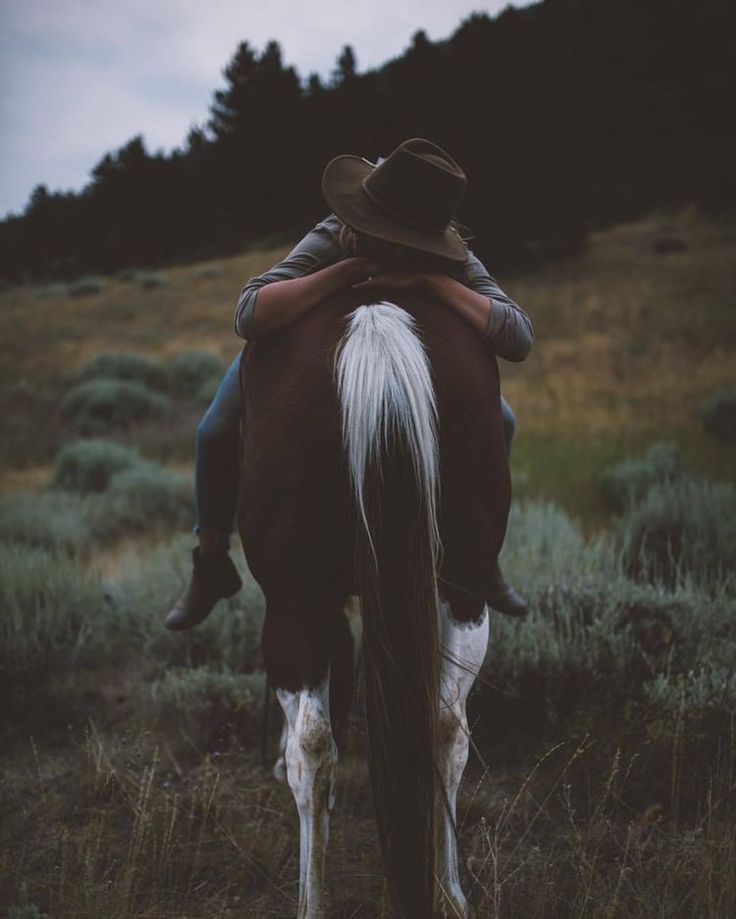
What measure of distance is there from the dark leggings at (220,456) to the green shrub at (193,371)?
10828mm

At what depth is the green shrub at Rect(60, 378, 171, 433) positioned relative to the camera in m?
10.9

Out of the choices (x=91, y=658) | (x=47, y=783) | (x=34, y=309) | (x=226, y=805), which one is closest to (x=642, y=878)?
(x=226, y=805)

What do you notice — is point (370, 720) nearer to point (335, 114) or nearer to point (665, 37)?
point (335, 114)

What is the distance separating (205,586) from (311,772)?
1070 millimetres

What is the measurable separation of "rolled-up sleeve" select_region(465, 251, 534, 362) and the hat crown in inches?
8.1

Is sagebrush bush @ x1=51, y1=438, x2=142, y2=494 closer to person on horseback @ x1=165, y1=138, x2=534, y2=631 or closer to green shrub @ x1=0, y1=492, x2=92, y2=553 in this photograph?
green shrub @ x1=0, y1=492, x2=92, y2=553

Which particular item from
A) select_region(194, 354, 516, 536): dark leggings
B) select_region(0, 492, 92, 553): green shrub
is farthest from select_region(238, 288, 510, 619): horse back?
select_region(0, 492, 92, 553): green shrub

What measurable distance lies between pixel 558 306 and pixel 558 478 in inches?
376

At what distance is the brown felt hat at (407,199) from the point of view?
58.2 inches

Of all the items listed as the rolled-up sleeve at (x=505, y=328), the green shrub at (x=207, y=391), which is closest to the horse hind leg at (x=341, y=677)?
the rolled-up sleeve at (x=505, y=328)

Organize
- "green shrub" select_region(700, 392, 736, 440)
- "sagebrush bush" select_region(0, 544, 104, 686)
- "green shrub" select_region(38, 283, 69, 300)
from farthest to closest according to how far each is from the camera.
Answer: "green shrub" select_region(38, 283, 69, 300), "green shrub" select_region(700, 392, 736, 440), "sagebrush bush" select_region(0, 544, 104, 686)

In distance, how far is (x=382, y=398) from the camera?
1.36m

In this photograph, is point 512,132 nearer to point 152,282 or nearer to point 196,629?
point 152,282

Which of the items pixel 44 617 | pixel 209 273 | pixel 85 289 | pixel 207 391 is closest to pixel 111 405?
pixel 207 391
